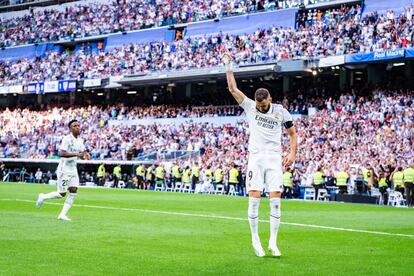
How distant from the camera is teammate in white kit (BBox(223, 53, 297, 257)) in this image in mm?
10055

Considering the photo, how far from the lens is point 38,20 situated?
7944 centimetres

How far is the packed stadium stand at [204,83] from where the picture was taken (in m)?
42.0

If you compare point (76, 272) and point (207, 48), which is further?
point (207, 48)

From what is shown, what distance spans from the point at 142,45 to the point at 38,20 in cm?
2168

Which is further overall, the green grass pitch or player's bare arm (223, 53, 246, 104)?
player's bare arm (223, 53, 246, 104)

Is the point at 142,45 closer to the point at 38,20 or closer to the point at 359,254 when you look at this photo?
the point at 38,20

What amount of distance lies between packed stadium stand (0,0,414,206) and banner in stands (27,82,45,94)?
0.17m

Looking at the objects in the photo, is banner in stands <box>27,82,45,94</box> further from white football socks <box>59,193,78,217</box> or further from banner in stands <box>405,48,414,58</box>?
white football socks <box>59,193,78,217</box>

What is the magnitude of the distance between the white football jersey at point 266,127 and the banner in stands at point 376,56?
1348 inches

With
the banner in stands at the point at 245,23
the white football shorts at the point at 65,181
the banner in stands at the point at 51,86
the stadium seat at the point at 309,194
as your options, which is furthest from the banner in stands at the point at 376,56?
the banner in stands at the point at 51,86

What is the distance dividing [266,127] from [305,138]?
111 ft

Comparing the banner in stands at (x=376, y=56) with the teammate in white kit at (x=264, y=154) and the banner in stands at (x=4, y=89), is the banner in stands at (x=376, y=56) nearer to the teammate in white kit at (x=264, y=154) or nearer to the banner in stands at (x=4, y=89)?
the teammate in white kit at (x=264, y=154)

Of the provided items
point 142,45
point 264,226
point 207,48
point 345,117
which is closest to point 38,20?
point 142,45

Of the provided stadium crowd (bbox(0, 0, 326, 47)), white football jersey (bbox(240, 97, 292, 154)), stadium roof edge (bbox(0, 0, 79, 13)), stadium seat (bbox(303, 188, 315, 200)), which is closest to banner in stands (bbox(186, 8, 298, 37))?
stadium crowd (bbox(0, 0, 326, 47))
